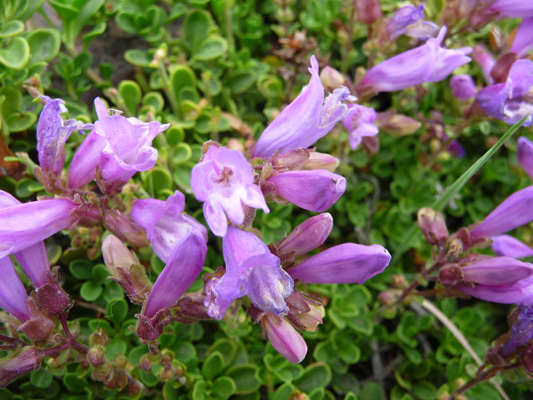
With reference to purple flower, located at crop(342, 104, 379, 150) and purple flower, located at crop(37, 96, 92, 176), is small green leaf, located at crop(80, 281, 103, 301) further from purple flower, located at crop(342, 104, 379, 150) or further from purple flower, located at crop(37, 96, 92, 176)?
→ purple flower, located at crop(342, 104, 379, 150)

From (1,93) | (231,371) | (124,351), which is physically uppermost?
(1,93)

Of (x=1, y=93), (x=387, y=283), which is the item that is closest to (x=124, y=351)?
(x=1, y=93)

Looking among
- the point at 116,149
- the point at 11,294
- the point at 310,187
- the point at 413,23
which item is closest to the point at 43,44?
the point at 116,149

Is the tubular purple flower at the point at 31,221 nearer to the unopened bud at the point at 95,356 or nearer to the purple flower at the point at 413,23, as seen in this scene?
the unopened bud at the point at 95,356

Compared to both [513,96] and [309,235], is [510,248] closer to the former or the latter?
[513,96]

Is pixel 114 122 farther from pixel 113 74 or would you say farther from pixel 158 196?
pixel 113 74

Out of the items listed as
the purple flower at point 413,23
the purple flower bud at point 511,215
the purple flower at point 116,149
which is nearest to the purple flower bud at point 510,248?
the purple flower bud at point 511,215
